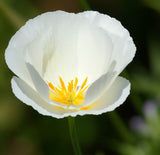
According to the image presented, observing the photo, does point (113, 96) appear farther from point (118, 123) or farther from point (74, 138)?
point (118, 123)

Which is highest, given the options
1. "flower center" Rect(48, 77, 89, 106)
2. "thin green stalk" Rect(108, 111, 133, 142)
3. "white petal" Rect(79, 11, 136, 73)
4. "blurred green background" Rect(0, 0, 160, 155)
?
"white petal" Rect(79, 11, 136, 73)

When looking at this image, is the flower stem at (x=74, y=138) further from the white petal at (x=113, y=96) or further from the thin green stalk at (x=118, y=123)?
the thin green stalk at (x=118, y=123)

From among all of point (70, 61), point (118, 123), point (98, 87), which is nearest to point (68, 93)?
point (70, 61)

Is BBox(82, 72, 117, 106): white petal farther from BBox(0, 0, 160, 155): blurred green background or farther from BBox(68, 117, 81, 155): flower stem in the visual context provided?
BBox(0, 0, 160, 155): blurred green background

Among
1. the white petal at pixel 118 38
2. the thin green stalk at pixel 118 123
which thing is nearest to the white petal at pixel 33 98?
the white petal at pixel 118 38

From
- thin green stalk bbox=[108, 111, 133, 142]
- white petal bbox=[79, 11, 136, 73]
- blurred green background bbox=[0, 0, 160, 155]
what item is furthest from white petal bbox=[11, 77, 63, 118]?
blurred green background bbox=[0, 0, 160, 155]

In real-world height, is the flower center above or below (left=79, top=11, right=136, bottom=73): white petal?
Result: below

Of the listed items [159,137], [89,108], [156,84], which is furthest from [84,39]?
[156,84]
